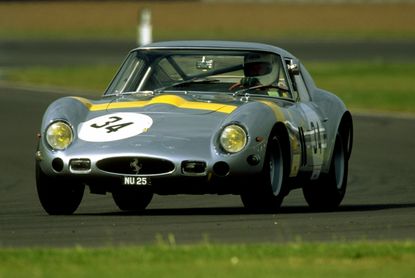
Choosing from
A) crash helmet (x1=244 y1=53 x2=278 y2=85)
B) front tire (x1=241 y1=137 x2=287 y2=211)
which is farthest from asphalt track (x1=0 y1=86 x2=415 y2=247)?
Result: crash helmet (x1=244 y1=53 x2=278 y2=85)

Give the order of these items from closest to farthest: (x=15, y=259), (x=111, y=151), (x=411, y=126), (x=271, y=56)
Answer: (x=15, y=259), (x=111, y=151), (x=271, y=56), (x=411, y=126)

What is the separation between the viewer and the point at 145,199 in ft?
38.3

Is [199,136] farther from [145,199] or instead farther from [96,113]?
[145,199]

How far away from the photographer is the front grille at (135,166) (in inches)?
387

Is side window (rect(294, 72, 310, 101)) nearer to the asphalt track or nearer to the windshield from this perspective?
the windshield

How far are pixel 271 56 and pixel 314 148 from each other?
0.85 metres

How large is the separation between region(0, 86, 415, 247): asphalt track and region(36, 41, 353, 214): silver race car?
0.74 ft

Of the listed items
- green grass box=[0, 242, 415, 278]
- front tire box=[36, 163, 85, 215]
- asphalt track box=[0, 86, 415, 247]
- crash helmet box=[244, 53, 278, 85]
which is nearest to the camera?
green grass box=[0, 242, 415, 278]

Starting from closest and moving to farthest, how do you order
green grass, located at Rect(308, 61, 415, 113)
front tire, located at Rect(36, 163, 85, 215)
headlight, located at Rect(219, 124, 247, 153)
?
headlight, located at Rect(219, 124, 247, 153), front tire, located at Rect(36, 163, 85, 215), green grass, located at Rect(308, 61, 415, 113)

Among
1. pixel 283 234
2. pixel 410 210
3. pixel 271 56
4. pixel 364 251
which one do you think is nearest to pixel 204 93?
pixel 271 56

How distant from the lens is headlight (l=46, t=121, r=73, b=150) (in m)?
10.1

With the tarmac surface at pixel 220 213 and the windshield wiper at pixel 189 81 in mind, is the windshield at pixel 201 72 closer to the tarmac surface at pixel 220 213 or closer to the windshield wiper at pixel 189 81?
the windshield wiper at pixel 189 81

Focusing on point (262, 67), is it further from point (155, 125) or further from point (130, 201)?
point (155, 125)

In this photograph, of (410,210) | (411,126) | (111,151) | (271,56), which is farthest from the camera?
(411,126)
